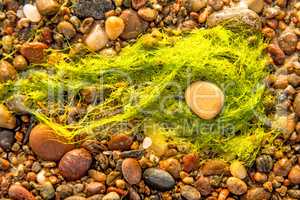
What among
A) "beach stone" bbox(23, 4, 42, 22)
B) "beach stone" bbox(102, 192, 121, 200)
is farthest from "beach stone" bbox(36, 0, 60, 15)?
"beach stone" bbox(102, 192, 121, 200)

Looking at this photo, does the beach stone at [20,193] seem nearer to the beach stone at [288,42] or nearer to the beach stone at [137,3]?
the beach stone at [137,3]

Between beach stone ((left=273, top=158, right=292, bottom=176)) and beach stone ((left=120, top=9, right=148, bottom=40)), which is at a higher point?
beach stone ((left=120, top=9, right=148, bottom=40))

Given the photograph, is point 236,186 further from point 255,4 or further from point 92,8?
point 92,8

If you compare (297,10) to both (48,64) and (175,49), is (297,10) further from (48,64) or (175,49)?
(48,64)

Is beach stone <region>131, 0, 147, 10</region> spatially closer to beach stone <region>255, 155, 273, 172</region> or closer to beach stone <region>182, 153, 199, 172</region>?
beach stone <region>182, 153, 199, 172</region>

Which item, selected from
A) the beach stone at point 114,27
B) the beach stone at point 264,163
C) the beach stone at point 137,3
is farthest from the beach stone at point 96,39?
the beach stone at point 264,163

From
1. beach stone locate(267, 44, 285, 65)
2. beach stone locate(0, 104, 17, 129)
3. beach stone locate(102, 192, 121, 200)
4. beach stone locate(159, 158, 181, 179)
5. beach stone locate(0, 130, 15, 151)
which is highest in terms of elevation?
beach stone locate(267, 44, 285, 65)

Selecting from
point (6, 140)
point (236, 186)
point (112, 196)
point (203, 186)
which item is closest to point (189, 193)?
point (203, 186)
